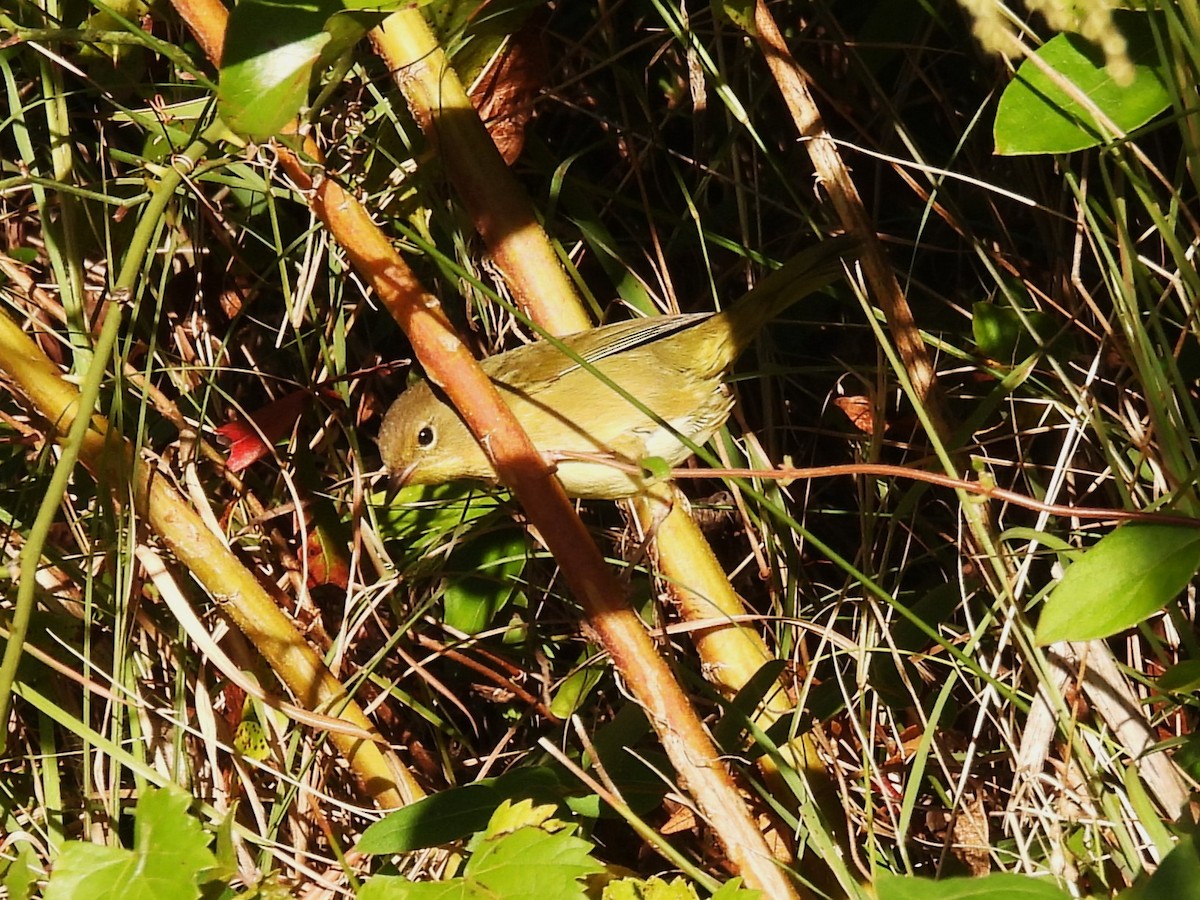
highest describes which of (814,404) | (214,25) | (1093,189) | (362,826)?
(214,25)

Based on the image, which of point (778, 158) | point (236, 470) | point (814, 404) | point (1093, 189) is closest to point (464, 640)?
point (236, 470)

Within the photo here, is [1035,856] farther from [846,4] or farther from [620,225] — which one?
Result: [846,4]

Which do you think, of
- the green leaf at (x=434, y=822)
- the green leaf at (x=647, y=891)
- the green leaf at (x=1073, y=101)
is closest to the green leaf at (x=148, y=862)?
the green leaf at (x=434, y=822)

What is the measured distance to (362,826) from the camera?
2.34m

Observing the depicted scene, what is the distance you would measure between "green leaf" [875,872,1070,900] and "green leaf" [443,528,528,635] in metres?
1.42

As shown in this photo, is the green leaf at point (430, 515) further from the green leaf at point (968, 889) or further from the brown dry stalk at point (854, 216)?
the green leaf at point (968, 889)

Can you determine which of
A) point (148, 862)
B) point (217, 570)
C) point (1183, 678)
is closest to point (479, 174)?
point (217, 570)

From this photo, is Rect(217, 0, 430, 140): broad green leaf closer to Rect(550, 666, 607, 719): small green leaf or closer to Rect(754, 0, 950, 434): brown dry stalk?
Rect(754, 0, 950, 434): brown dry stalk

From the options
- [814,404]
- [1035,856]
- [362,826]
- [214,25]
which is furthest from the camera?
[814,404]

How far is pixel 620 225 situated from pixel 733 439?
587mm

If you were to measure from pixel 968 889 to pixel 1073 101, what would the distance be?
3.36 feet

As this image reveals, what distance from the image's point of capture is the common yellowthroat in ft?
7.71

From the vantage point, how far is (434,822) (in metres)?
1.89

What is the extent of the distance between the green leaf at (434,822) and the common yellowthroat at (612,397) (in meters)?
0.63
